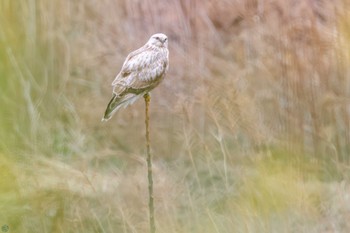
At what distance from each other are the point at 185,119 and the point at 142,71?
20 centimetres

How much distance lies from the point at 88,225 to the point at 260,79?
0.66 meters

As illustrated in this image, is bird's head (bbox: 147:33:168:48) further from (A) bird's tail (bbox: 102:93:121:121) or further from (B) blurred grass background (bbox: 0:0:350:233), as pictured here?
(A) bird's tail (bbox: 102:93:121:121)

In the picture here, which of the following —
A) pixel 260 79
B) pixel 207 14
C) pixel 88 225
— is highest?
pixel 207 14

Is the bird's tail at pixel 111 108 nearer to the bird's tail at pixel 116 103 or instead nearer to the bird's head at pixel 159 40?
the bird's tail at pixel 116 103

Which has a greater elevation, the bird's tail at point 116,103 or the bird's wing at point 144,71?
the bird's wing at point 144,71

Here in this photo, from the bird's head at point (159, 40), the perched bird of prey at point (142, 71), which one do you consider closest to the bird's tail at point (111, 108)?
the perched bird of prey at point (142, 71)

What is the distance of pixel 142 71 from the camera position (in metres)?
2.78

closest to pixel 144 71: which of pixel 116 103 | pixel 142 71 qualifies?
pixel 142 71

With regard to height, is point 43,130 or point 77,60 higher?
point 77,60

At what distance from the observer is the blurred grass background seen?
2836mm

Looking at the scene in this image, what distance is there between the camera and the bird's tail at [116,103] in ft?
9.26

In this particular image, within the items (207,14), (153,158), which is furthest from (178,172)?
(207,14)

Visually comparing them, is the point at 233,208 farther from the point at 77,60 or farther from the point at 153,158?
the point at 77,60

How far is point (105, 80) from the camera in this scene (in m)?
2.88
